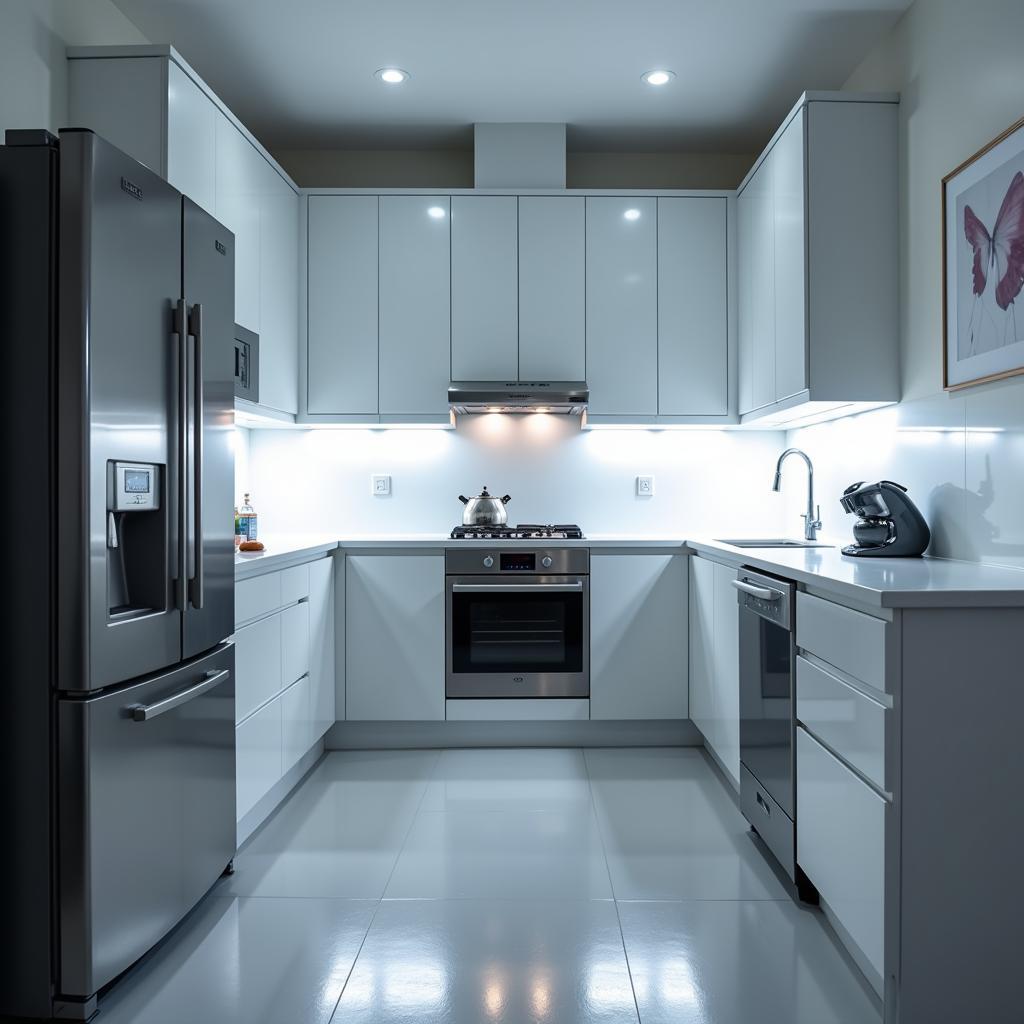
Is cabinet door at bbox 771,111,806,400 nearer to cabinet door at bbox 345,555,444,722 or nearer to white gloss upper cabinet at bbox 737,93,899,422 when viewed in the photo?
white gloss upper cabinet at bbox 737,93,899,422

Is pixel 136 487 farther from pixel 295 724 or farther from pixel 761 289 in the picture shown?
pixel 761 289

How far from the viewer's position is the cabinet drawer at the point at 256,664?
2.39 metres

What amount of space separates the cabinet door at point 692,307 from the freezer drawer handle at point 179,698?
2329mm

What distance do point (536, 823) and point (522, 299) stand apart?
2.22m

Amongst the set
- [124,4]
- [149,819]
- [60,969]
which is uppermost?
[124,4]

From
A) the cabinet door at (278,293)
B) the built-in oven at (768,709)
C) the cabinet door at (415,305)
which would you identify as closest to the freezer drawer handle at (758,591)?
the built-in oven at (768,709)

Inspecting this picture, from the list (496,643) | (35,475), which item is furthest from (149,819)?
(496,643)

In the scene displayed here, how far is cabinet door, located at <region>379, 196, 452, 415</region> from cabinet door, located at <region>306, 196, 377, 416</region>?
0.19ft

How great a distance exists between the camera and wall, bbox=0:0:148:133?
2.15 metres

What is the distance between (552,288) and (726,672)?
1854 millimetres

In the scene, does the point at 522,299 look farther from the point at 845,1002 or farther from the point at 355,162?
the point at 845,1002

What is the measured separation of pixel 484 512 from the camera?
3.72 metres

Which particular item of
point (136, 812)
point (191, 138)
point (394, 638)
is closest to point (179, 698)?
point (136, 812)

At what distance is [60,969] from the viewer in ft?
5.27
